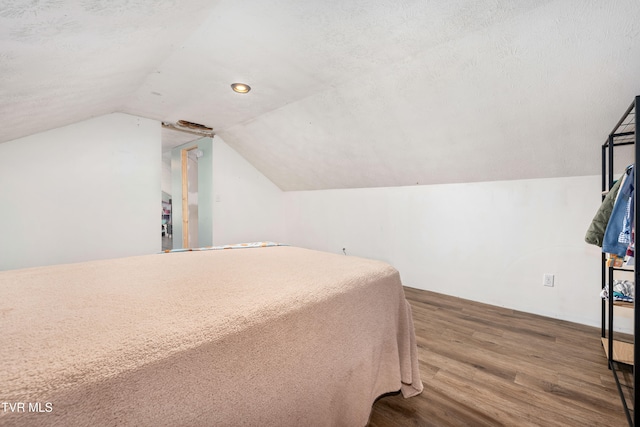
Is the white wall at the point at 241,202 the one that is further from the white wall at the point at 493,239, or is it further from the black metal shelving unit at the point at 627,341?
the black metal shelving unit at the point at 627,341

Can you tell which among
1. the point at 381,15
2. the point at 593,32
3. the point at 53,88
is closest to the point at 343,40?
the point at 381,15

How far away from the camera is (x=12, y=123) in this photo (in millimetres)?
1945

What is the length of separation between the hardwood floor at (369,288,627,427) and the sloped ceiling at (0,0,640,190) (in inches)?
55.1

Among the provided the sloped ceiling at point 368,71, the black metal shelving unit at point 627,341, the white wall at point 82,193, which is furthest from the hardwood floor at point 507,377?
the white wall at point 82,193

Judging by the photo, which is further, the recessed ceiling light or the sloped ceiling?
the recessed ceiling light

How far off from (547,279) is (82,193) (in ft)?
15.5

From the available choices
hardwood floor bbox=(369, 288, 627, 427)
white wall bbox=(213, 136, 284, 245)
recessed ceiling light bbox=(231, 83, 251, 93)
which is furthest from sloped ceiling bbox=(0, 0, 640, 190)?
hardwood floor bbox=(369, 288, 627, 427)

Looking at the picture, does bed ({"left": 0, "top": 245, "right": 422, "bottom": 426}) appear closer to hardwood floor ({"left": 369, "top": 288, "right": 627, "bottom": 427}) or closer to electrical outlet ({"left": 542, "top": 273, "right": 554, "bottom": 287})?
hardwood floor ({"left": 369, "top": 288, "right": 627, "bottom": 427})

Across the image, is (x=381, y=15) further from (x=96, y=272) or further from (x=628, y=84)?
(x=96, y=272)

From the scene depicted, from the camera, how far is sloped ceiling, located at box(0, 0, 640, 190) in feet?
4.20

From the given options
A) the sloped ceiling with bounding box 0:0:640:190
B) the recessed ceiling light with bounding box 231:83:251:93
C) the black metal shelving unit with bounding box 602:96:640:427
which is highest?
the recessed ceiling light with bounding box 231:83:251:93

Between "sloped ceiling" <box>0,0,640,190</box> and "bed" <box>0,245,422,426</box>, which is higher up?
"sloped ceiling" <box>0,0,640,190</box>

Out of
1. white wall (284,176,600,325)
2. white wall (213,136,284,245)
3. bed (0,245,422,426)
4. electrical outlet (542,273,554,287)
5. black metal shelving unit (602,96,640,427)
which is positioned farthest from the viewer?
white wall (213,136,284,245)

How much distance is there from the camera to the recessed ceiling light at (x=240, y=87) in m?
2.35
